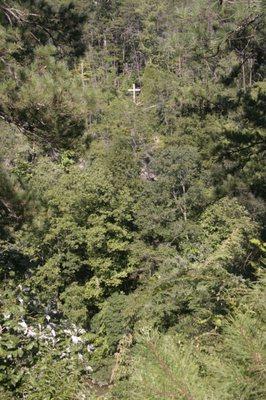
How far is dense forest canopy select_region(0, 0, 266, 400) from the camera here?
6.54ft

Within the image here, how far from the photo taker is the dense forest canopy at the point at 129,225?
1.99 meters

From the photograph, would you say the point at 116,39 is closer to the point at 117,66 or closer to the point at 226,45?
the point at 117,66

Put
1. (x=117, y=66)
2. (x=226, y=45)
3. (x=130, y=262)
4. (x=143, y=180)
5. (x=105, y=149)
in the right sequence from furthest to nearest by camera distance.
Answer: (x=117, y=66) < (x=105, y=149) < (x=143, y=180) < (x=130, y=262) < (x=226, y=45)

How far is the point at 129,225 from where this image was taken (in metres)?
19.0

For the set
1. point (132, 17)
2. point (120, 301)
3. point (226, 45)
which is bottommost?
point (120, 301)

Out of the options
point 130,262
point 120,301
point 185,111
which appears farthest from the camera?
point 130,262

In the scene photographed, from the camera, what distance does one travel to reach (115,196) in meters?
18.2

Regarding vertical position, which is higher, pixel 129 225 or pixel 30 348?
pixel 30 348

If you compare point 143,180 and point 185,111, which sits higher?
point 185,111

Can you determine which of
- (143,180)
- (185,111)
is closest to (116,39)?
(143,180)

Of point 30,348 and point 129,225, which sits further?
point 129,225

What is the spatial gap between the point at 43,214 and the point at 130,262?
42.7 ft

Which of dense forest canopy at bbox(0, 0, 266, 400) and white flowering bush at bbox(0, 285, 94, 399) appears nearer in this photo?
dense forest canopy at bbox(0, 0, 266, 400)

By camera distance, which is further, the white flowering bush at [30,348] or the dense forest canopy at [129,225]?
the white flowering bush at [30,348]
